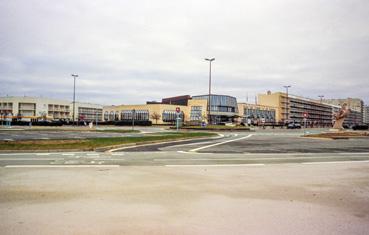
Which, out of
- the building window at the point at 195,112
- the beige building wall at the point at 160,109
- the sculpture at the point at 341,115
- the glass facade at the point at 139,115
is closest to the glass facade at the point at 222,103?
the beige building wall at the point at 160,109

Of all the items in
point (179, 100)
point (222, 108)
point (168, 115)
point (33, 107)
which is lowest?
point (168, 115)

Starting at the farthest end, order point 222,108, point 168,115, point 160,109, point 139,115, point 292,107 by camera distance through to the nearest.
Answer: point 292,107 < point 222,108 < point 139,115 < point 168,115 < point 160,109

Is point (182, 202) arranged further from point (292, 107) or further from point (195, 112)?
point (292, 107)

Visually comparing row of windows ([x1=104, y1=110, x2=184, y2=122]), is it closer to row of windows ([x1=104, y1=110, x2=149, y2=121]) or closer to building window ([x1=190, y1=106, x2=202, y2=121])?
row of windows ([x1=104, y1=110, x2=149, y2=121])

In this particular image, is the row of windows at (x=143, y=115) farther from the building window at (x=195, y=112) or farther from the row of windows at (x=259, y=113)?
the row of windows at (x=259, y=113)

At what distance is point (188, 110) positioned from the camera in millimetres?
133250

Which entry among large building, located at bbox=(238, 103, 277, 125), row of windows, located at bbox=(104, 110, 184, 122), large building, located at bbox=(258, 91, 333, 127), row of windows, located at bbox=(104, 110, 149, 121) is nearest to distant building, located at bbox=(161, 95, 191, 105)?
row of windows, located at bbox=(104, 110, 184, 122)

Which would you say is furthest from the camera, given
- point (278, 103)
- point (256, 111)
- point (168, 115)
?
point (278, 103)

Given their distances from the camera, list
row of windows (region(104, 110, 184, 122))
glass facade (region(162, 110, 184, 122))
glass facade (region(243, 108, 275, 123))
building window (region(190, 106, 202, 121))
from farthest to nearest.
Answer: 1. glass facade (region(243, 108, 275, 123))
2. building window (region(190, 106, 202, 121))
3. row of windows (region(104, 110, 184, 122))
4. glass facade (region(162, 110, 184, 122))

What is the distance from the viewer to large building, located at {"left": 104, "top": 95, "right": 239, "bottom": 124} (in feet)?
407

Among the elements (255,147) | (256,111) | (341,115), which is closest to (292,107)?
(256,111)

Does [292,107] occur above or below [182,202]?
above

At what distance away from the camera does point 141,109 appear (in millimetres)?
128875

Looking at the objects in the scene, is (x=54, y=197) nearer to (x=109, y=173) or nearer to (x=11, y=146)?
(x=109, y=173)
